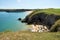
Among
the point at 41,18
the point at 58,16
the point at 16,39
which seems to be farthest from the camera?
the point at 41,18

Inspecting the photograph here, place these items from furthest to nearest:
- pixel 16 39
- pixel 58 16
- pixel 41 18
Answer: pixel 41 18 < pixel 58 16 < pixel 16 39

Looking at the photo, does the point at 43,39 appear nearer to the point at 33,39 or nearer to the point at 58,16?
the point at 33,39

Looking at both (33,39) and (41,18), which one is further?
(41,18)

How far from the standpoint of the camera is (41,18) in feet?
235

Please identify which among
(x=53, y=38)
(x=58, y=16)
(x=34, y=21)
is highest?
(x=53, y=38)

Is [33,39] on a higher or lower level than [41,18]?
higher

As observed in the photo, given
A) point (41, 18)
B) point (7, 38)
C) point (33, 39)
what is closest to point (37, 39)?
point (33, 39)

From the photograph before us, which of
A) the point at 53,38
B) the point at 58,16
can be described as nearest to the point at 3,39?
the point at 53,38

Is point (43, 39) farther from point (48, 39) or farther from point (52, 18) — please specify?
point (52, 18)

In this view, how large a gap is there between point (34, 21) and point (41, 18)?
452cm

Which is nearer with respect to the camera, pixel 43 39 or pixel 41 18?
pixel 43 39

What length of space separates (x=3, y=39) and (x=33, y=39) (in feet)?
9.27

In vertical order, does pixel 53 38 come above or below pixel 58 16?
above

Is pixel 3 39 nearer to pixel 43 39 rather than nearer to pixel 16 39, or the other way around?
pixel 16 39
